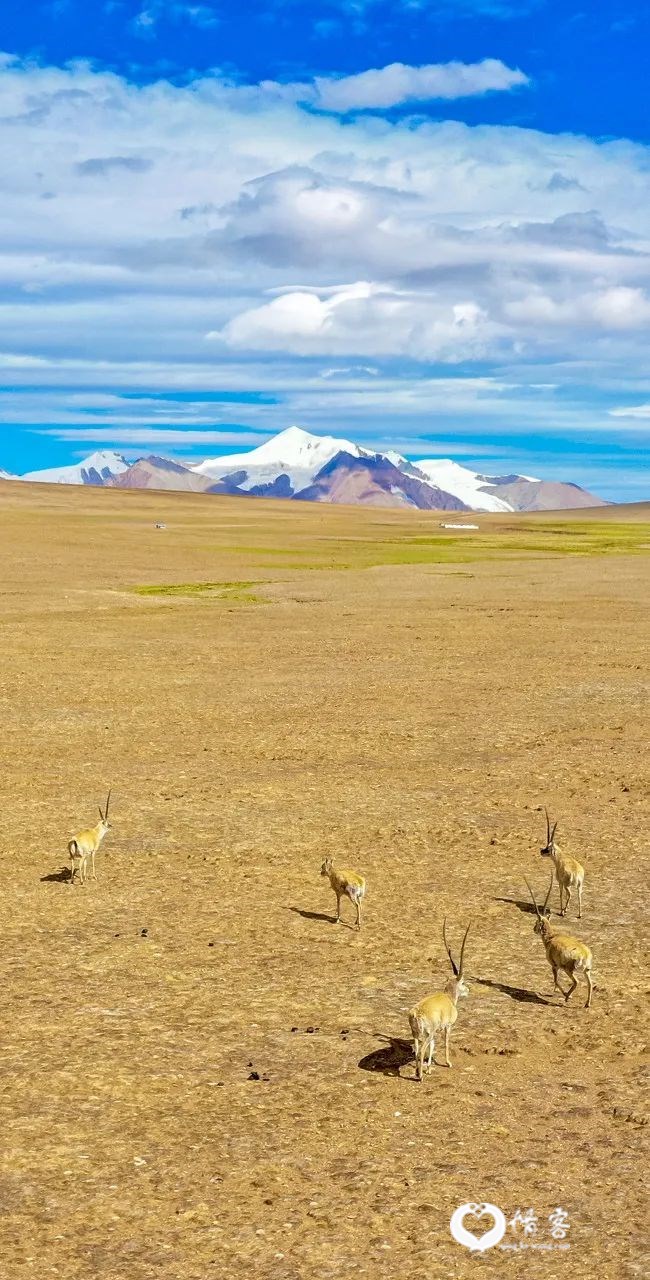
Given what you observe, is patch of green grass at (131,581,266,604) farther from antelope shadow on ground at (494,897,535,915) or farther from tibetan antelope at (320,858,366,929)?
tibetan antelope at (320,858,366,929)

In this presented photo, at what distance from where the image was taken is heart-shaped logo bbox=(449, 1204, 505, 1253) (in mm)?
7773

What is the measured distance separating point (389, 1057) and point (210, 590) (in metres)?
49.8

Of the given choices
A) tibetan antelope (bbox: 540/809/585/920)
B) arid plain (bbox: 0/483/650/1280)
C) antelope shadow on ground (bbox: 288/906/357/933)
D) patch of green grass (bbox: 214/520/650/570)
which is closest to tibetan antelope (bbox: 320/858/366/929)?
antelope shadow on ground (bbox: 288/906/357/933)

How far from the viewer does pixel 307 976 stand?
12.1m

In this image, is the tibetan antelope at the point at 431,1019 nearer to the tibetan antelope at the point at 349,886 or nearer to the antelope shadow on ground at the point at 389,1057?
the antelope shadow on ground at the point at 389,1057

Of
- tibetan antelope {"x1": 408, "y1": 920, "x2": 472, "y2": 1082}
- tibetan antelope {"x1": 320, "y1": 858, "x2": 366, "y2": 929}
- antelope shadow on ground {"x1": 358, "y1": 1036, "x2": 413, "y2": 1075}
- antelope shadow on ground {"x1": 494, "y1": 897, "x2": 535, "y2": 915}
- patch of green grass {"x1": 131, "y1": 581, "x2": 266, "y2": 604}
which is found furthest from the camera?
patch of green grass {"x1": 131, "y1": 581, "x2": 266, "y2": 604}

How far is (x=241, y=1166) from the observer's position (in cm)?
862

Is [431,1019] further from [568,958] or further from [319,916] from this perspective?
[319,916]

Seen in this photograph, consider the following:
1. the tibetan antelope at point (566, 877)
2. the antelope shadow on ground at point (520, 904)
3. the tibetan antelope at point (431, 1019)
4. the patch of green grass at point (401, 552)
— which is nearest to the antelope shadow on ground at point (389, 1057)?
the tibetan antelope at point (431, 1019)

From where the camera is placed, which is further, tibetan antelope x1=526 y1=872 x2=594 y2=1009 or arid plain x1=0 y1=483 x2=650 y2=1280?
tibetan antelope x1=526 y1=872 x2=594 y2=1009

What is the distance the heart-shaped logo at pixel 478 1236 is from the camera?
7773 millimetres

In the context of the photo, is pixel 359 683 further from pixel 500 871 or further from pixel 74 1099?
pixel 74 1099

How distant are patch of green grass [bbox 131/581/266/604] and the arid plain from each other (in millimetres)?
22726

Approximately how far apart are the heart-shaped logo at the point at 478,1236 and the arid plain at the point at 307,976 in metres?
0.08
